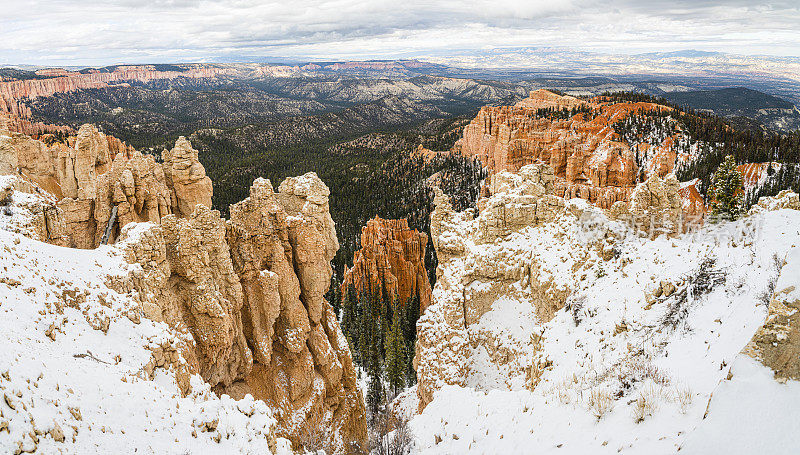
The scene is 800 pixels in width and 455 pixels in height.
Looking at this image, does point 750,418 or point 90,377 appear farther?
point 90,377

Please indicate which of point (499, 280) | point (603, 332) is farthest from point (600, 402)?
point (499, 280)

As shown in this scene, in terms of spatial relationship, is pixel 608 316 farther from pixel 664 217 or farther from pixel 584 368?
pixel 664 217

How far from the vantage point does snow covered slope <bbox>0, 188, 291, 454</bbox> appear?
22.7 feet

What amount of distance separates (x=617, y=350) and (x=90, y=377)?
1358cm

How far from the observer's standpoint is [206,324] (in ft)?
49.4

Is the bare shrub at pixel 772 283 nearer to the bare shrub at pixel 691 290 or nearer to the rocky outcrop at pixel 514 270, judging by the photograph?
the bare shrub at pixel 691 290

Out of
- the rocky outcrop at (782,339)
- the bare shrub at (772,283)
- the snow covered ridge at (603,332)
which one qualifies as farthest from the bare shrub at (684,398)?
the bare shrub at (772,283)

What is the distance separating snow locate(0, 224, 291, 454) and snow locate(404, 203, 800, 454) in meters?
5.67

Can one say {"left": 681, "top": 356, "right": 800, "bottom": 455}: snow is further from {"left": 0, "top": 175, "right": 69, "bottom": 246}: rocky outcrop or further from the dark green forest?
the dark green forest

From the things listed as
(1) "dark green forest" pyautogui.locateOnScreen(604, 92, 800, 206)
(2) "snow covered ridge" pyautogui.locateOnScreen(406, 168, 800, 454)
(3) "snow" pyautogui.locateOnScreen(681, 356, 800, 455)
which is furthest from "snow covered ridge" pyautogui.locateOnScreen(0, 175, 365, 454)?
(1) "dark green forest" pyautogui.locateOnScreen(604, 92, 800, 206)

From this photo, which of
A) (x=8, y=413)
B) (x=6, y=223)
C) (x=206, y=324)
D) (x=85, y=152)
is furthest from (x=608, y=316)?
(x=85, y=152)

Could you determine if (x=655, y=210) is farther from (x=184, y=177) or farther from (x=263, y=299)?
(x=184, y=177)

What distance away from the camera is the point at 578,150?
69250mm

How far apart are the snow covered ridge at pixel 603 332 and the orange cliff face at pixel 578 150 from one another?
94.1 ft
